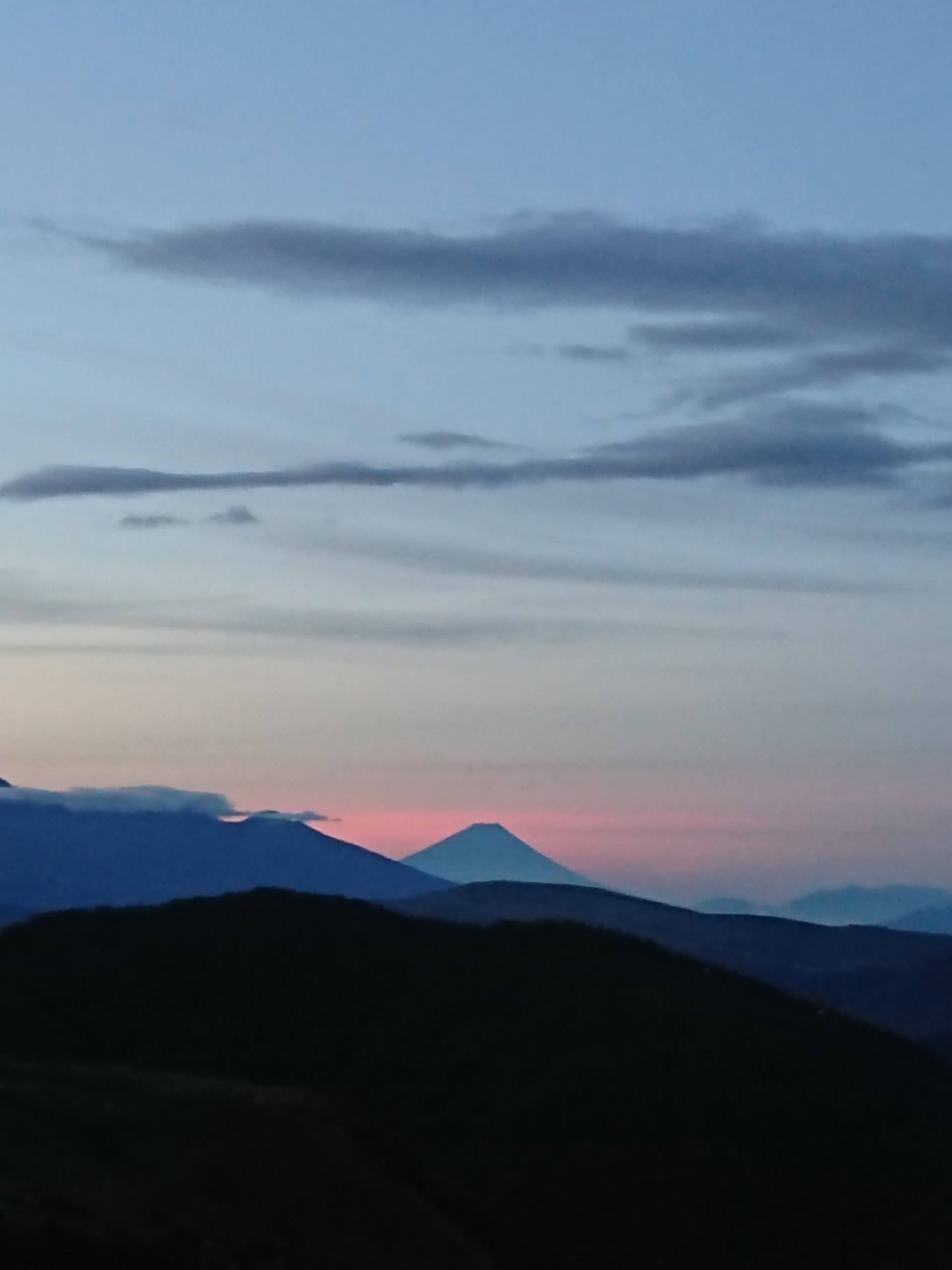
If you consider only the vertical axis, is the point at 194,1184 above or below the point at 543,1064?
below

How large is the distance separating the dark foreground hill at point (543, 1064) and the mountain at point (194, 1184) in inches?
45.8

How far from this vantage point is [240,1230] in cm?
5103

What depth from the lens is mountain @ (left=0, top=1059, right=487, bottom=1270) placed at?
47.4m

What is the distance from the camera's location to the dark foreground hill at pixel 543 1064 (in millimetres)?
67750

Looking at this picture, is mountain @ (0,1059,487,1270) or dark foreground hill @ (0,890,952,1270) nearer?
mountain @ (0,1059,487,1270)

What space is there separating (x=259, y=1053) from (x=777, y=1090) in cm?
2365

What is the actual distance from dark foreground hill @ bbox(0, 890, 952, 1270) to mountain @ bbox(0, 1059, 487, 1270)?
116 centimetres

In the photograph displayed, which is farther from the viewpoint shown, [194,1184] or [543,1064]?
[543,1064]

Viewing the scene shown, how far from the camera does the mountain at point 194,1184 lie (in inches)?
1866

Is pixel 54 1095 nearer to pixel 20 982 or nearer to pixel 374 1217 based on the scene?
pixel 374 1217

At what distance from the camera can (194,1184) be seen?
176ft

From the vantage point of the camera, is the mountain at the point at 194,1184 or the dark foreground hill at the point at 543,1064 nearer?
the mountain at the point at 194,1184

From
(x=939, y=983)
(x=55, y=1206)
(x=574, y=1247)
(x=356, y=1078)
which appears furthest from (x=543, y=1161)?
(x=939, y=983)

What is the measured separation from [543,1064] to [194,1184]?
1190 inches
